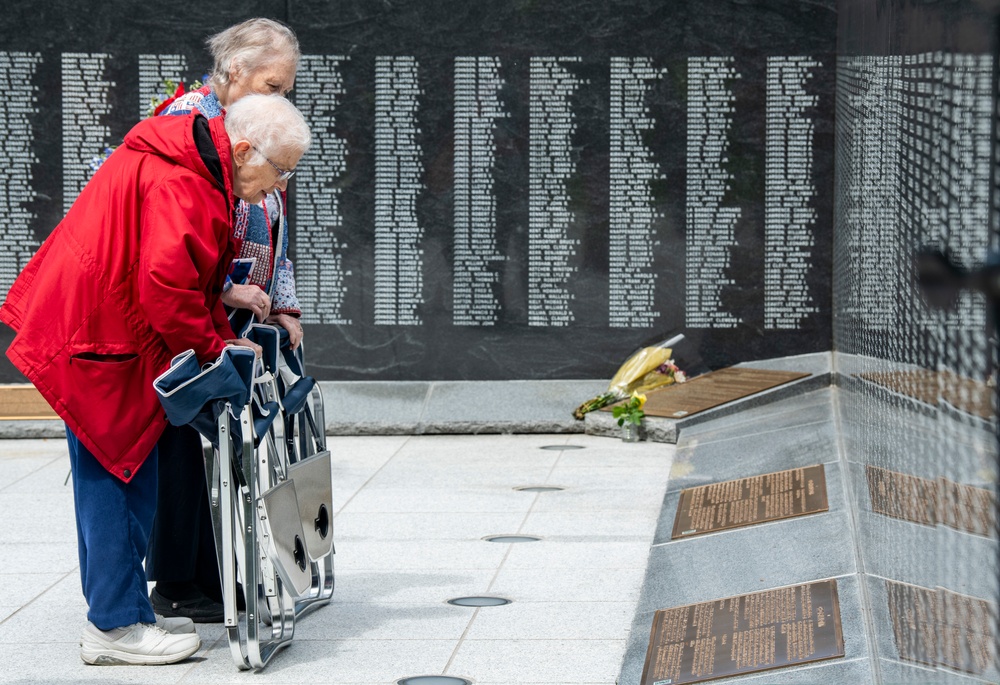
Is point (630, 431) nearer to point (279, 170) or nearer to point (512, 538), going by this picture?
point (512, 538)

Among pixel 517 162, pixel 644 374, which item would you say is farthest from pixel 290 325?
pixel 517 162

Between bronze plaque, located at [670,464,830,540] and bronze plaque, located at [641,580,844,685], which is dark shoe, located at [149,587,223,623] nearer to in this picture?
bronze plaque, located at [641,580,844,685]

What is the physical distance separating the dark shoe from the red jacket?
2.41 feet

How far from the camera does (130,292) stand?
10.6 ft

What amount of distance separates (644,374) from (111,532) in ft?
16.9

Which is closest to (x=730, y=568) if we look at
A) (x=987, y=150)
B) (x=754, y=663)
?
(x=754, y=663)

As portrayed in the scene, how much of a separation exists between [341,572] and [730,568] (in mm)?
1364

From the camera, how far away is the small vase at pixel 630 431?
733 centimetres

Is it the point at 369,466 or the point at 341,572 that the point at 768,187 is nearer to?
the point at 369,466

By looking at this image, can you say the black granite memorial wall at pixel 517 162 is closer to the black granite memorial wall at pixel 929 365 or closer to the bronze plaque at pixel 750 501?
the bronze plaque at pixel 750 501

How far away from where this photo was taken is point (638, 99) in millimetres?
8281

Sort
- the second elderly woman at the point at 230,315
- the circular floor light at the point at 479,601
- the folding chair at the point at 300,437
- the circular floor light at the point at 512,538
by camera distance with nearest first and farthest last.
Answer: the folding chair at the point at 300,437
the second elderly woman at the point at 230,315
the circular floor light at the point at 479,601
the circular floor light at the point at 512,538

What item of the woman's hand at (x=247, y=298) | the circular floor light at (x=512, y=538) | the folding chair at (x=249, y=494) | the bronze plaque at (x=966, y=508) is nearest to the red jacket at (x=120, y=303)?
the folding chair at (x=249, y=494)

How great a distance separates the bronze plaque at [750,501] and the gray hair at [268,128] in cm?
230
